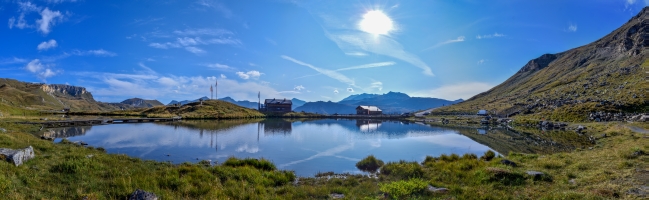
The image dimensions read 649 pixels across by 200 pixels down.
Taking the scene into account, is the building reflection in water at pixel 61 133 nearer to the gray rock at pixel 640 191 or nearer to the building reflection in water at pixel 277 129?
the building reflection in water at pixel 277 129

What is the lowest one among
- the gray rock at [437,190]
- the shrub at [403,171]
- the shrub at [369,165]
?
the shrub at [369,165]

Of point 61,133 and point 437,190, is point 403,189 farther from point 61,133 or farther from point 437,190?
point 61,133

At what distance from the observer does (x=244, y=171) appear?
14469mm

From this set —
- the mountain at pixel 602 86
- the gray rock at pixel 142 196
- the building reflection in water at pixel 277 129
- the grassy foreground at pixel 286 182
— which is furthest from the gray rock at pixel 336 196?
the mountain at pixel 602 86

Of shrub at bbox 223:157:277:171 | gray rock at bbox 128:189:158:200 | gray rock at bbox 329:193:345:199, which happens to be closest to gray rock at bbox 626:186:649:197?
gray rock at bbox 329:193:345:199

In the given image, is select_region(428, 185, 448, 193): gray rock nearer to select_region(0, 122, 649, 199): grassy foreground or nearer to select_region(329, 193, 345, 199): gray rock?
select_region(0, 122, 649, 199): grassy foreground

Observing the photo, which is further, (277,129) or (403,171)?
(277,129)

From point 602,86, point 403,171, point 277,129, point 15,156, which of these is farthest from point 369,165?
point 602,86

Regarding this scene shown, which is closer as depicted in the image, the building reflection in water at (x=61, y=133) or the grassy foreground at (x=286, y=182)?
the grassy foreground at (x=286, y=182)

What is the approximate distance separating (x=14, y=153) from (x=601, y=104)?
3282 inches

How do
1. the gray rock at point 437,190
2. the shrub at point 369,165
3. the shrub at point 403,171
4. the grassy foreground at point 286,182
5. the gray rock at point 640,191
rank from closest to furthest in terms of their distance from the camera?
the gray rock at point 640,191 → the grassy foreground at point 286,182 → the gray rock at point 437,190 → the shrub at point 403,171 → the shrub at point 369,165

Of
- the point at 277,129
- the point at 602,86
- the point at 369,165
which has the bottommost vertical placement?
the point at 369,165

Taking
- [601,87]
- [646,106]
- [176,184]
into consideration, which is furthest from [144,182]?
[601,87]

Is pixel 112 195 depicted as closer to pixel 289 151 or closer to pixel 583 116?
pixel 289 151
